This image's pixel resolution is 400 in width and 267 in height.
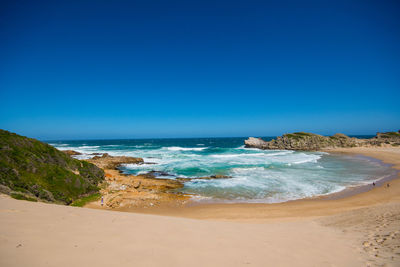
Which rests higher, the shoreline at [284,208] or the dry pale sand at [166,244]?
the dry pale sand at [166,244]

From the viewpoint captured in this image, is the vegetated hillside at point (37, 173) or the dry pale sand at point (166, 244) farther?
the vegetated hillside at point (37, 173)

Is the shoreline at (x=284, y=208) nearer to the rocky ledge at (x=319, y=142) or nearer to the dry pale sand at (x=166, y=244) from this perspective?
the dry pale sand at (x=166, y=244)

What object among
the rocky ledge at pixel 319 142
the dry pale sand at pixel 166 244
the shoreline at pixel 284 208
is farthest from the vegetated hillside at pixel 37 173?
the rocky ledge at pixel 319 142

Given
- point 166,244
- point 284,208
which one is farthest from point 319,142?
point 166,244

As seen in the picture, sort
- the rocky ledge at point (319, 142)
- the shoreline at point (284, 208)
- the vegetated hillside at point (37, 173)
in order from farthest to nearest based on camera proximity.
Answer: the rocky ledge at point (319, 142)
the shoreline at point (284, 208)
the vegetated hillside at point (37, 173)

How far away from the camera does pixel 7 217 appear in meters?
4.43

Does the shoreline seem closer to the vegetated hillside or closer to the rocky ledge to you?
Answer: the vegetated hillside

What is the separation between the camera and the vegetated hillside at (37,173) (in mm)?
9023

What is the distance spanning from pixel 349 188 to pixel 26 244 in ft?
69.7

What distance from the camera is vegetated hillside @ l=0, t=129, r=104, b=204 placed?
29.6ft

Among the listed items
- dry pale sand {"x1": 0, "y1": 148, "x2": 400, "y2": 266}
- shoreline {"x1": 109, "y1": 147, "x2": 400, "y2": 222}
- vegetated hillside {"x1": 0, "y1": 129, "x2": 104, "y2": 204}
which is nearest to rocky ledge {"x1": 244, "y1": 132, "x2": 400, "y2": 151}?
shoreline {"x1": 109, "y1": 147, "x2": 400, "y2": 222}

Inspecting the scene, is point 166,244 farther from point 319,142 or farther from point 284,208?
point 319,142

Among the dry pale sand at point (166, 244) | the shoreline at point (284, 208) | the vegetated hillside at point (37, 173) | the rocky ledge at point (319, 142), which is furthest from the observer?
the rocky ledge at point (319, 142)

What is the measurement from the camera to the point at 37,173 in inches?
414
